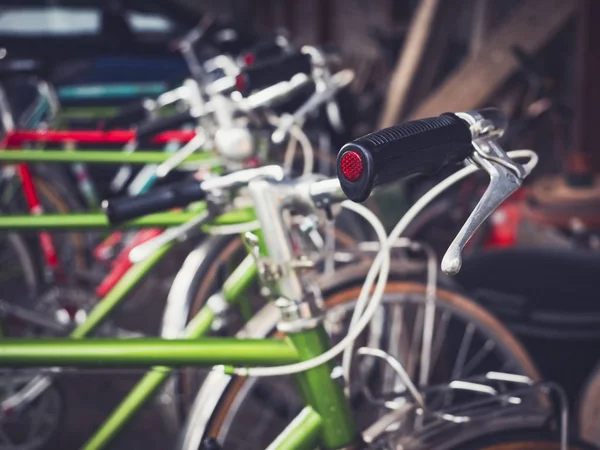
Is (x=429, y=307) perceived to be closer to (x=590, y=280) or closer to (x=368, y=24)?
(x=590, y=280)

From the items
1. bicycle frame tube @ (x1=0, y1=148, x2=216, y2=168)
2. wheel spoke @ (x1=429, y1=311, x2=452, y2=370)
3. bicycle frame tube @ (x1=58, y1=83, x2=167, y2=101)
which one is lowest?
wheel spoke @ (x1=429, y1=311, x2=452, y2=370)

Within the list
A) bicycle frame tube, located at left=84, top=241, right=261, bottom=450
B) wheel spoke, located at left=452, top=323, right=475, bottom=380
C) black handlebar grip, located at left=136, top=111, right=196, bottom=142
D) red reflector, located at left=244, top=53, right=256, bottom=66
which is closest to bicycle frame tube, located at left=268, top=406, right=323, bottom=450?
bicycle frame tube, located at left=84, top=241, right=261, bottom=450

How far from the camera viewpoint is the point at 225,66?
96.4 inches

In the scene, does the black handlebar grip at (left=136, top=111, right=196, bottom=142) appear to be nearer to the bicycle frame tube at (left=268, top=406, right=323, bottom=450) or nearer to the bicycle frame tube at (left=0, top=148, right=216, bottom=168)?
the bicycle frame tube at (left=0, top=148, right=216, bottom=168)

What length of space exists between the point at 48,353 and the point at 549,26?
316 cm

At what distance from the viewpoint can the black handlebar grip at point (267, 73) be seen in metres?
1.84

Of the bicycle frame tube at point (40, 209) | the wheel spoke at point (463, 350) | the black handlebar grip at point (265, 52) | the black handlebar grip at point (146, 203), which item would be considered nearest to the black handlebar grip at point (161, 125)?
the black handlebar grip at point (265, 52)

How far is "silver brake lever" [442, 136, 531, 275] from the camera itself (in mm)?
916

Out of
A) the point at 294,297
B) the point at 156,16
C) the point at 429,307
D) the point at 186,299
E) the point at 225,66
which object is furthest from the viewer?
the point at 156,16

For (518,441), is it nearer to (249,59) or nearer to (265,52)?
(249,59)

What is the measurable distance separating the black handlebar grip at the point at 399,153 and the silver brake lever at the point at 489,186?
33mm

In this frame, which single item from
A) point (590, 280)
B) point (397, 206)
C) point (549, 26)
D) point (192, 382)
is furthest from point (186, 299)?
point (549, 26)

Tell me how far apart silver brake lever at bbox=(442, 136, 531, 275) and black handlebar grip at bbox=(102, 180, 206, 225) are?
0.63m

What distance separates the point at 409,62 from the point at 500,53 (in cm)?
52
